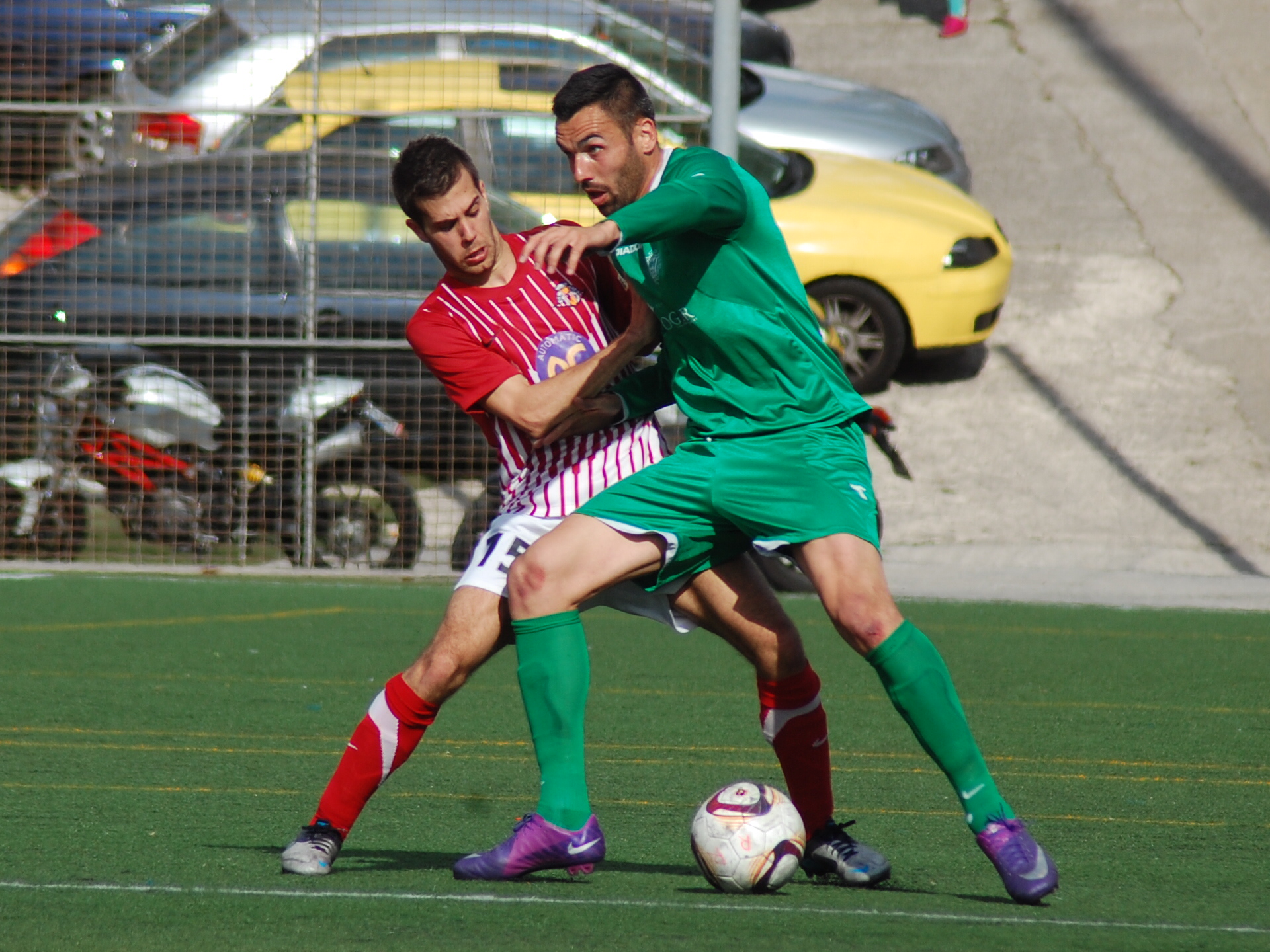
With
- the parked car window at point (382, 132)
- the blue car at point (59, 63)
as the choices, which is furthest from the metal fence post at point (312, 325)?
the blue car at point (59, 63)

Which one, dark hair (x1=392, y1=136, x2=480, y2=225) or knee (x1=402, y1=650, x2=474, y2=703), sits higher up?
dark hair (x1=392, y1=136, x2=480, y2=225)

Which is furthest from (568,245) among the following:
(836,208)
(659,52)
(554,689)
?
(836,208)

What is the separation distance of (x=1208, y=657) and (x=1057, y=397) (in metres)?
5.62

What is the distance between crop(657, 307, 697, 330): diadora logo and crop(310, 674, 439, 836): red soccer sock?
1079 mm

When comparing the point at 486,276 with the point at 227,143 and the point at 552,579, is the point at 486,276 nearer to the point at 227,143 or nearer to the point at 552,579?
the point at 552,579

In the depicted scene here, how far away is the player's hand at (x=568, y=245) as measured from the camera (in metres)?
3.55

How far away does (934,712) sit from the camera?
3857 mm

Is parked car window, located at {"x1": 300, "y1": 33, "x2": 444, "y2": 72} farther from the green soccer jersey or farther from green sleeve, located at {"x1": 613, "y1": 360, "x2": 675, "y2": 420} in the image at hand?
the green soccer jersey

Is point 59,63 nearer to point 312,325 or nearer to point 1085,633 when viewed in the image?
point 312,325

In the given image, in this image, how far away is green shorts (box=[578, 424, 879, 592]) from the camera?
399 centimetres

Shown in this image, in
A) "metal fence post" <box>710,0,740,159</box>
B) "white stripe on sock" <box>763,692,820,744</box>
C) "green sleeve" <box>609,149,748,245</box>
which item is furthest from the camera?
"metal fence post" <box>710,0,740,159</box>

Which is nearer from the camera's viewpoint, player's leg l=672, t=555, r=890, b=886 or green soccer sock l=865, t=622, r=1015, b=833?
green soccer sock l=865, t=622, r=1015, b=833

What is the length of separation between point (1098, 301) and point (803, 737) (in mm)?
10893

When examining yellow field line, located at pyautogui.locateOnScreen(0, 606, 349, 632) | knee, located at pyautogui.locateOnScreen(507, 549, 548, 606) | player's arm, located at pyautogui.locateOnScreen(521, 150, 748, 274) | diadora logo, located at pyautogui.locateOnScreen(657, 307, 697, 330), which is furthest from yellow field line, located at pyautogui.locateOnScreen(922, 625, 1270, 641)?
player's arm, located at pyautogui.locateOnScreen(521, 150, 748, 274)
